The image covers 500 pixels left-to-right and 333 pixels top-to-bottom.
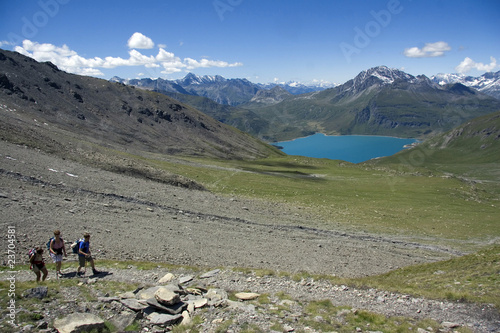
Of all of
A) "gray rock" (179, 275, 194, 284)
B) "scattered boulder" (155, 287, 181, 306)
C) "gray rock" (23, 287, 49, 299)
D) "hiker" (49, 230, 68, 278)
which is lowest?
"gray rock" (179, 275, 194, 284)

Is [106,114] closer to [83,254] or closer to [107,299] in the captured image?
[83,254]

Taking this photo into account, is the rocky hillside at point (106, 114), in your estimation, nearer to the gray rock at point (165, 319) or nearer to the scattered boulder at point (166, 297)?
the scattered boulder at point (166, 297)

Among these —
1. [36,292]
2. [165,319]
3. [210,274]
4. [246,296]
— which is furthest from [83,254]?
[246,296]

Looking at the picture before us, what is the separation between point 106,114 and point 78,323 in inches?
5383

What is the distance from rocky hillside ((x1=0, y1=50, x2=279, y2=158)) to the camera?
100 m

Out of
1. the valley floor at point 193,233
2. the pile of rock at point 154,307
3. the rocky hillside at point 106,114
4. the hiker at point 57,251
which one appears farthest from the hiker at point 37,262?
the rocky hillside at point 106,114

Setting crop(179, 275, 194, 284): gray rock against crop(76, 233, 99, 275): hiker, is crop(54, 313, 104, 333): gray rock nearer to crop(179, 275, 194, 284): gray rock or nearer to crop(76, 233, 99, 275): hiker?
crop(76, 233, 99, 275): hiker

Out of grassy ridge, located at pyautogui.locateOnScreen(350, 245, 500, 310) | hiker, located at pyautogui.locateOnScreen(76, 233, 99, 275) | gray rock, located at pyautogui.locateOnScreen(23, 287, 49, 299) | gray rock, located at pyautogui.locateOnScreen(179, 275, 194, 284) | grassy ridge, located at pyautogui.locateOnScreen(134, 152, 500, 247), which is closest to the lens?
gray rock, located at pyautogui.locateOnScreen(23, 287, 49, 299)

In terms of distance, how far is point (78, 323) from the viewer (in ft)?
42.2

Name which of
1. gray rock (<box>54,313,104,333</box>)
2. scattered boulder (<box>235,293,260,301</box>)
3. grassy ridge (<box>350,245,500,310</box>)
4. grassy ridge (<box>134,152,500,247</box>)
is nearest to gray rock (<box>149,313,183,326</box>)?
gray rock (<box>54,313,104,333</box>)

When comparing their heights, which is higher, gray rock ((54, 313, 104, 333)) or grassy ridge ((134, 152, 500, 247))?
grassy ridge ((134, 152, 500, 247))

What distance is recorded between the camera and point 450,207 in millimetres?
62625

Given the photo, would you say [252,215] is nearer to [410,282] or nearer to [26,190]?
[410,282]

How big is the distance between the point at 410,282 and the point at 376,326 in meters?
11.1
